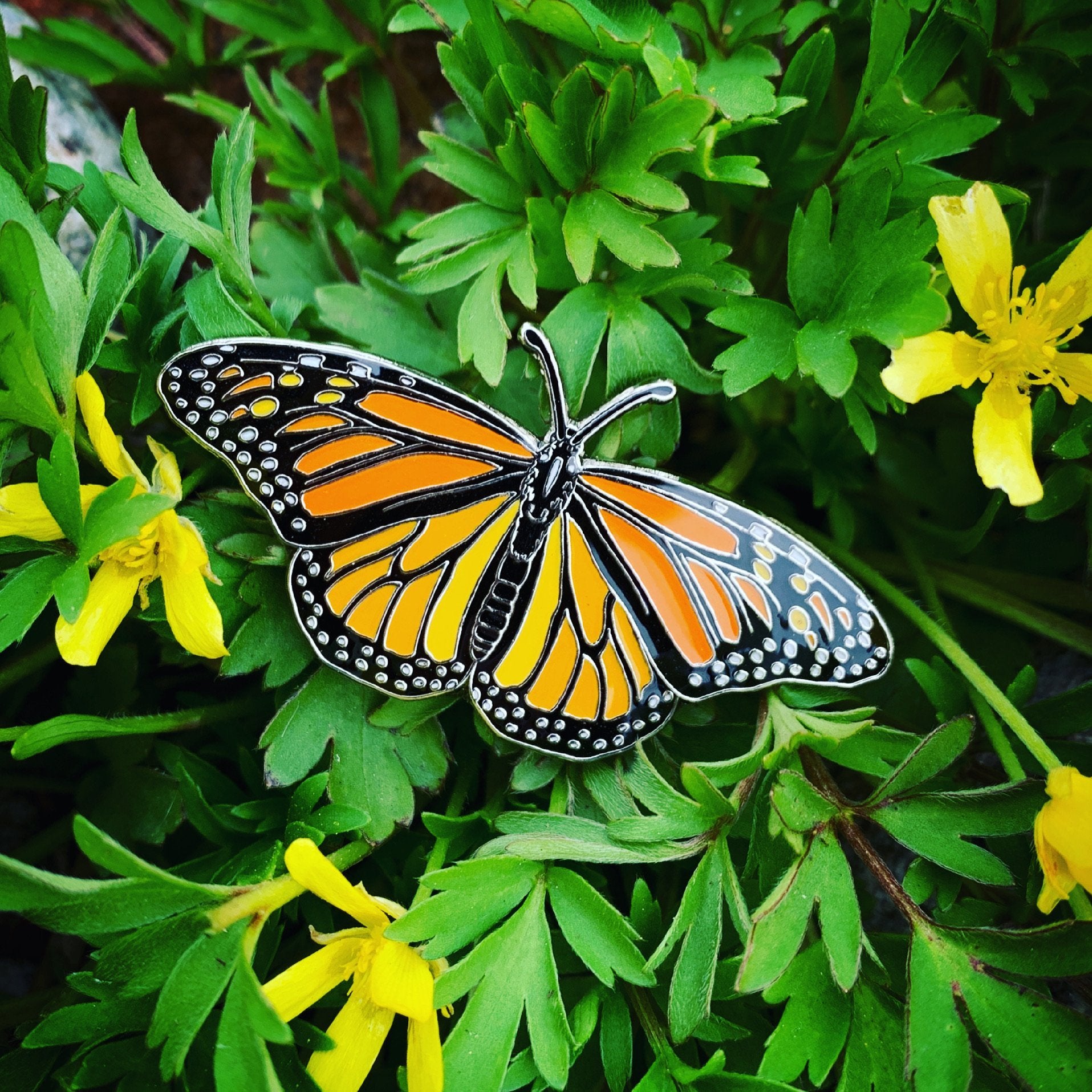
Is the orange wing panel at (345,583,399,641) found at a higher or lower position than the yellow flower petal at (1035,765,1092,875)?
lower

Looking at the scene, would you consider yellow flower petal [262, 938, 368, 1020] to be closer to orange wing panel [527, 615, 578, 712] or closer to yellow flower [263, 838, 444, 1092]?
yellow flower [263, 838, 444, 1092]

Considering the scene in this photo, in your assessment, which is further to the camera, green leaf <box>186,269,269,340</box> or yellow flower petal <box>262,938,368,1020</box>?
green leaf <box>186,269,269,340</box>

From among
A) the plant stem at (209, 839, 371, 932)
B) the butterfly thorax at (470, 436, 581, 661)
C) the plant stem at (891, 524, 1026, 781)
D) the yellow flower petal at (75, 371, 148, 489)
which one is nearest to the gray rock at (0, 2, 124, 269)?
the yellow flower petal at (75, 371, 148, 489)

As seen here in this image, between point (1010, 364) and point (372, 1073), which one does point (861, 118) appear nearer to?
point (1010, 364)

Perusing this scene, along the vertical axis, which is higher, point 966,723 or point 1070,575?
point 966,723

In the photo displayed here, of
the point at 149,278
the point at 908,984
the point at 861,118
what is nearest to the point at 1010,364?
the point at 861,118

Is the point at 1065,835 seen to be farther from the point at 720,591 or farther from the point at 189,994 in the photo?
the point at 189,994
